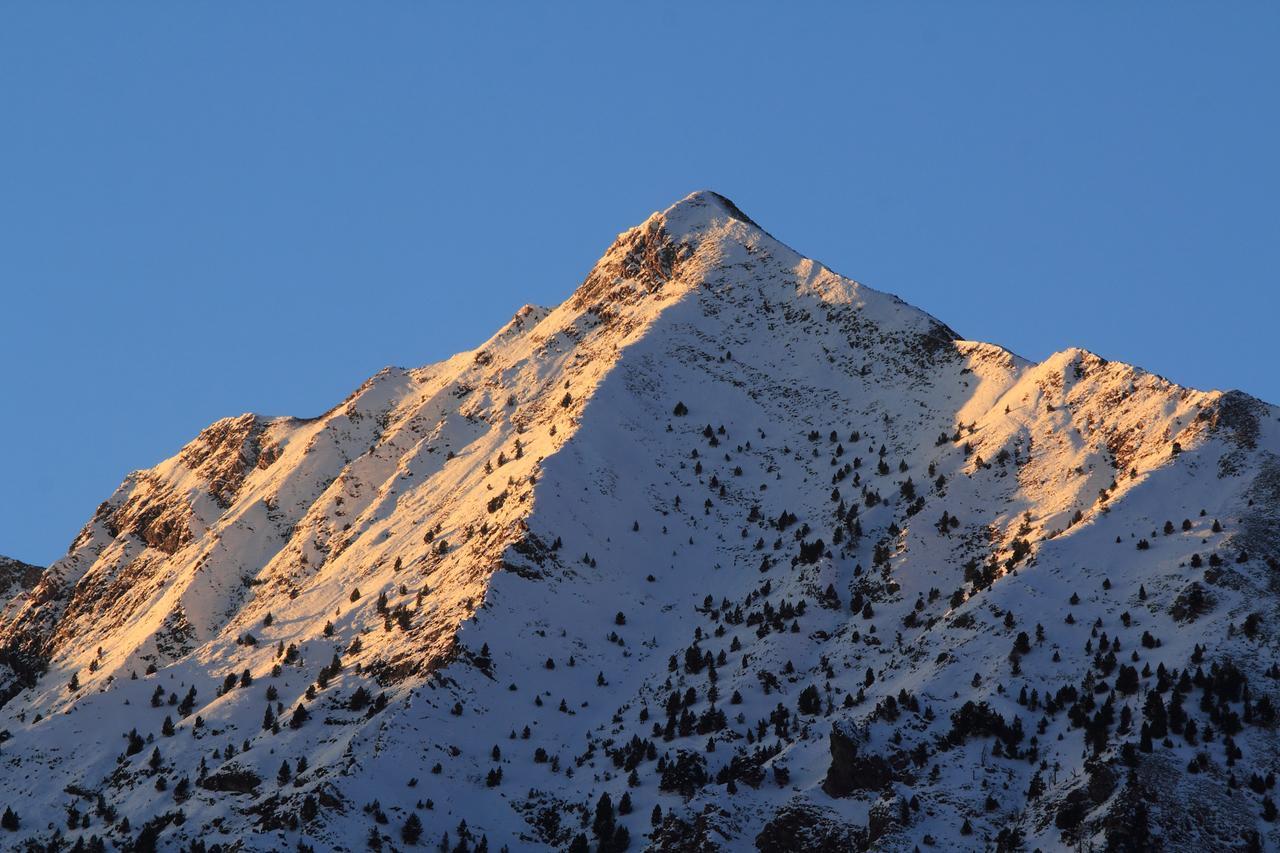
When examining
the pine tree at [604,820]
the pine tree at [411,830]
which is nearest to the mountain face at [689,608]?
the pine tree at [411,830]

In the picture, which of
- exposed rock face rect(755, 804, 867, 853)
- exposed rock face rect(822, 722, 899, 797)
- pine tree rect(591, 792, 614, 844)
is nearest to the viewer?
exposed rock face rect(755, 804, 867, 853)

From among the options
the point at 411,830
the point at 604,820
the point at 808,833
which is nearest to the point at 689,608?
the point at 604,820

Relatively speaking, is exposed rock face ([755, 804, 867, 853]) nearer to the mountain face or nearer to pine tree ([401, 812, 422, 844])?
the mountain face

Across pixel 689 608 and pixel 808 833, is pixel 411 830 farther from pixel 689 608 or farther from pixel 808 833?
pixel 689 608

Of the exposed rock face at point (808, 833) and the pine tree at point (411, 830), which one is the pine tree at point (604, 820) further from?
the pine tree at point (411, 830)

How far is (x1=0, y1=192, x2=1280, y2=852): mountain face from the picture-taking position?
363ft

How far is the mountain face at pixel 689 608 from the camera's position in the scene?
110m

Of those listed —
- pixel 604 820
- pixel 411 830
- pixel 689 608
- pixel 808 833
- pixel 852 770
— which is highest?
pixel 689 608

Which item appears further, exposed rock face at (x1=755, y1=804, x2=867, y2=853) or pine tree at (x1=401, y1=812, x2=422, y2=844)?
pine tree at (x1=401, y1=812, x2=422, y2=844)

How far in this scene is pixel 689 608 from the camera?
145 metres

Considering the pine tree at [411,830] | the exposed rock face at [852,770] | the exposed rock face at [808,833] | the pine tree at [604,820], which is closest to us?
the exposed rock face at [808,833]

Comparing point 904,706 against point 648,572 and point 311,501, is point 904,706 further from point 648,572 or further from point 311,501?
point 311,501

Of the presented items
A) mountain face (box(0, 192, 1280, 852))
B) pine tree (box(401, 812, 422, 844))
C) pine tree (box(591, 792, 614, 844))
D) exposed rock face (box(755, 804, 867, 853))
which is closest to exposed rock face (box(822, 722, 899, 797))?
mountain face (box(0, 192, 1280, 852))

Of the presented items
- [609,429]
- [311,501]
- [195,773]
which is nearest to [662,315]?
[609,429]
